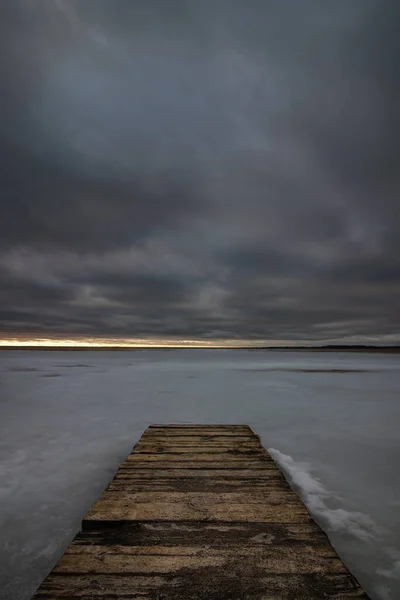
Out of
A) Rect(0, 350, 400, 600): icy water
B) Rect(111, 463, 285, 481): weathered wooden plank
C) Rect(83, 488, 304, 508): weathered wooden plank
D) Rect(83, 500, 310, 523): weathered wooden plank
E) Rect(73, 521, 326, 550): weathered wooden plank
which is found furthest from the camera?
Rect(111, 463, 285, 481): weathered wooden plank

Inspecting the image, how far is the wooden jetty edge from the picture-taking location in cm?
195

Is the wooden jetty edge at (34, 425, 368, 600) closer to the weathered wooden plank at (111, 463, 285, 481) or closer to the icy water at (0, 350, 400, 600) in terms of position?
the weathered wooden plank at (111, 463, 285, 481)

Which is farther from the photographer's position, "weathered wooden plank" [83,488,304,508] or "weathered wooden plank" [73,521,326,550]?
"weathered wooden plank" [83,488,304,508]

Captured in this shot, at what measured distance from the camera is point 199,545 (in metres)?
2.38

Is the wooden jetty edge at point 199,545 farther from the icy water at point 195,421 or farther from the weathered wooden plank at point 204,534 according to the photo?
the icy water at point 195,421

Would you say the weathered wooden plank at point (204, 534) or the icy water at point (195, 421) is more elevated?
the weathered wooden plank at point (204, 534)

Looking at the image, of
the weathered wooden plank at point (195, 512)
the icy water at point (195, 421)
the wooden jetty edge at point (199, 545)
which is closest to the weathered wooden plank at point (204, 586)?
the wooden jetty edge at point (199, 545)

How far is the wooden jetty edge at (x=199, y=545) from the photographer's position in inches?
76.8

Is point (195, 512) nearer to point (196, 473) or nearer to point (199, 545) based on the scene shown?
point (199, 545)

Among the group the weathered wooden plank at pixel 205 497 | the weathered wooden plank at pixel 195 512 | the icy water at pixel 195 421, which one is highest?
the weathered wooden plank at pixel 195 512

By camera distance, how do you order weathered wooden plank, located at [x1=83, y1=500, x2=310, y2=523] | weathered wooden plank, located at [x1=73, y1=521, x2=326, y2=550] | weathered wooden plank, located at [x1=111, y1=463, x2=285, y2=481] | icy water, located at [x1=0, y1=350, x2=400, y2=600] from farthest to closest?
weathered wooden plank, located at [x1=111, y1=463, x2=285, y2=481] → icy water, located at [x1=0, y1=350, x2=400, y2=600] → weathered wooden plank, located at [x1=83, y1=500, x2=310, y2=523] → weathered wooden plank, located at [x1=73, y1=521, x2=326, y2=550]

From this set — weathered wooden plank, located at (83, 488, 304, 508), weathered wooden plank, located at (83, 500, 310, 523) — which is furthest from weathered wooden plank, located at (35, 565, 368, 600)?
weathered wooden plank, located at (83, 488, 304, 508)

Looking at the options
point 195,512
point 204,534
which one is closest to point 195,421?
point 195,512

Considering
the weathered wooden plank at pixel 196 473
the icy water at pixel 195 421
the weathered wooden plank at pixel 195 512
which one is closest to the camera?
the weathered wooden plank at pixel 195 512
